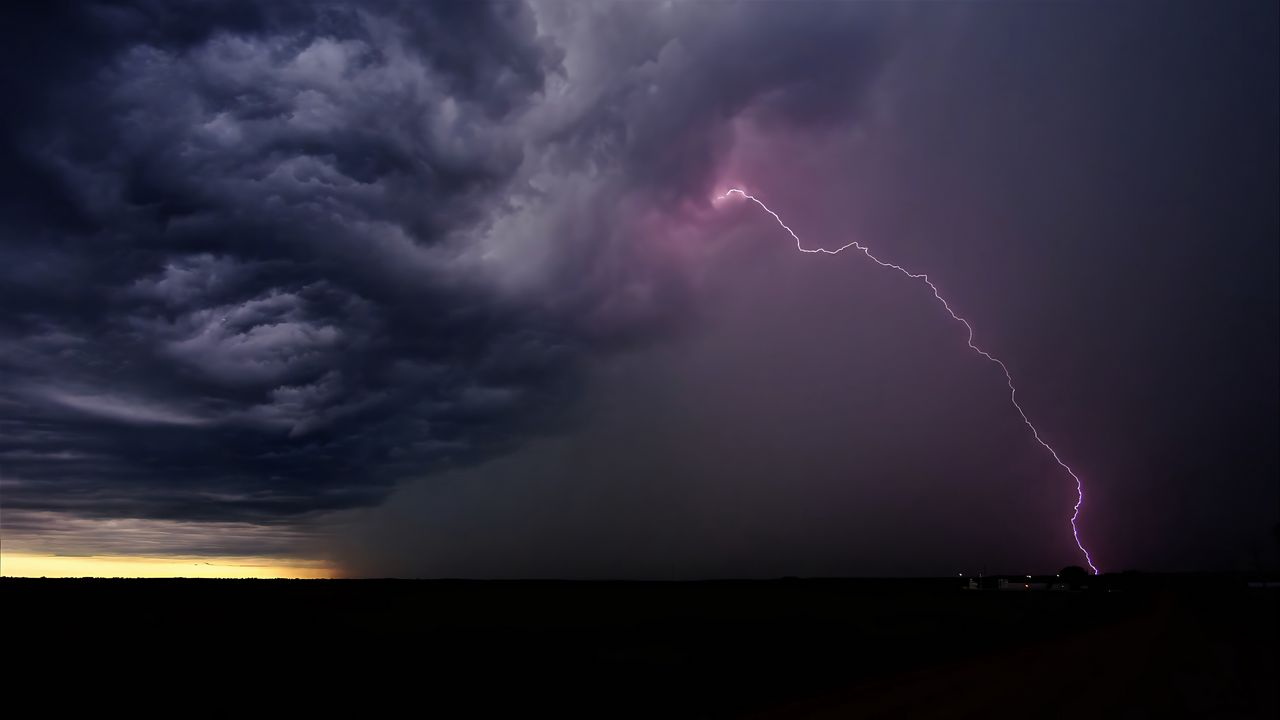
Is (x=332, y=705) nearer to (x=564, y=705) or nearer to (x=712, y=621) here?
(x=564, y=705)

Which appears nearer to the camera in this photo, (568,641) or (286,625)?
(568,641)

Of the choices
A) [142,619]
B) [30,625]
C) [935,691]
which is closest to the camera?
[935,691]

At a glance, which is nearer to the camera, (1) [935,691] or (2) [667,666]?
(1) [935,691]

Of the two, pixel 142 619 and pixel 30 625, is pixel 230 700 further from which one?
pixel 142 619

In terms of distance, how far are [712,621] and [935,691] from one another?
95.8 feet

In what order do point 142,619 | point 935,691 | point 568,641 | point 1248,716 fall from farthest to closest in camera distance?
1. point 142,619
2. point 568,641
3. point 935,691
4. point 1248,716

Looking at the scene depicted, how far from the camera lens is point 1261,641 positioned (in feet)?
92.5

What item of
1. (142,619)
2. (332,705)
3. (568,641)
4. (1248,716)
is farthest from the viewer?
(142,619)

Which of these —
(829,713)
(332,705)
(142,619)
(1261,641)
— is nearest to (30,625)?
(142,619)

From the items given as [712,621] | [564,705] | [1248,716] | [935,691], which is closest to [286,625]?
[712,621]

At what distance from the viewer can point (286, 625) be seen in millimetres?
44844

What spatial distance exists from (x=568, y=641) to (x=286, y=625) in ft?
70.4

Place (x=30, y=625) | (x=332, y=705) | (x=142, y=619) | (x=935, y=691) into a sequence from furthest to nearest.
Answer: (x=142, y=619)
(x=30, y=625)
(x=332, y=705)
(x=935, y=691)

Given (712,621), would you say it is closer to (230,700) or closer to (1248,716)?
(230,700)
